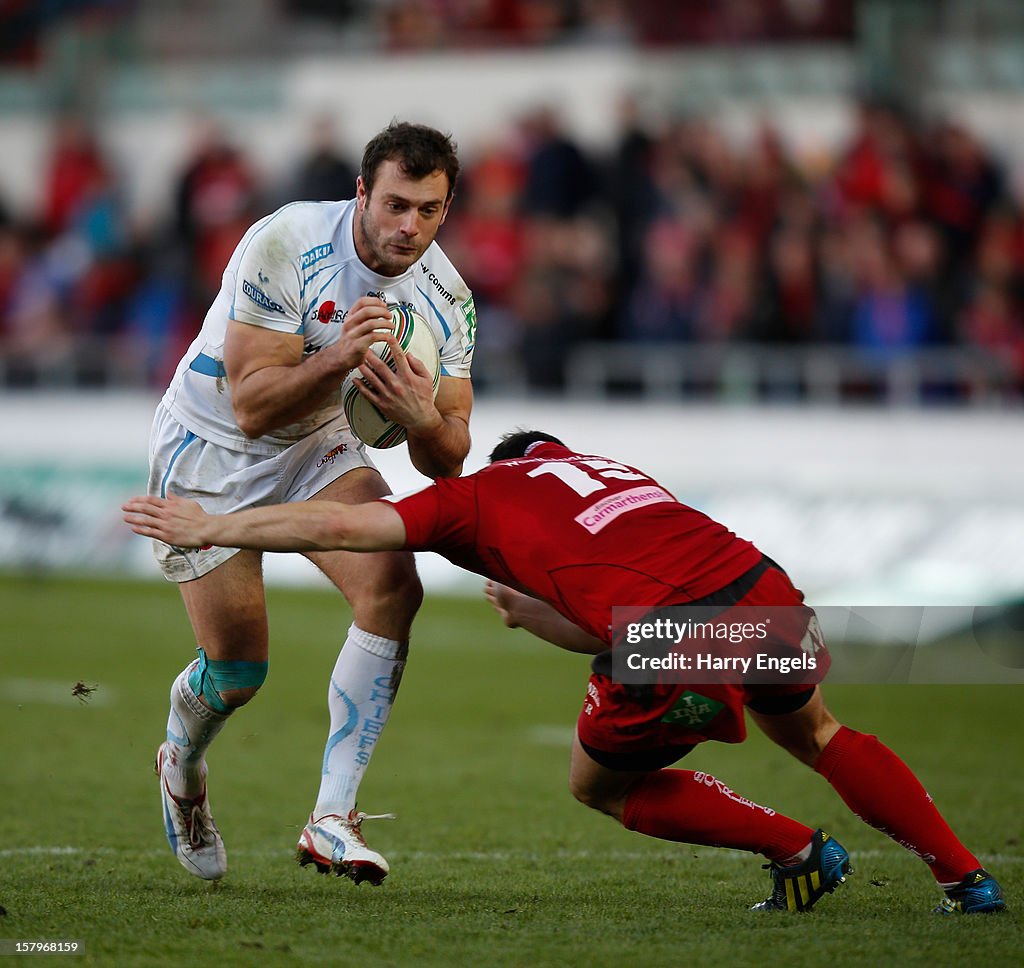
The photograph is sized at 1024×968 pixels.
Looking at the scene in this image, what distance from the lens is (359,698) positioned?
236 inches

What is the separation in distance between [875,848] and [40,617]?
964 cm

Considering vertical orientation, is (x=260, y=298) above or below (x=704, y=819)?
above

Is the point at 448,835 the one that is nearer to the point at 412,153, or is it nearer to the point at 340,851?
the point at 340,851

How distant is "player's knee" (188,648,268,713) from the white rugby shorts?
1.11 feet

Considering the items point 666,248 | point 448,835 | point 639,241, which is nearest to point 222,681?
point 448,835

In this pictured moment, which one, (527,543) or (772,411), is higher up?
(527,543)

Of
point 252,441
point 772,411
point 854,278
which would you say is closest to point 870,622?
point 772,411

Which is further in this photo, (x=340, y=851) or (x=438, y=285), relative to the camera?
(x=438, y=285)

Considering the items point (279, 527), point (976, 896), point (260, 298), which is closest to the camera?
point (279, 527)

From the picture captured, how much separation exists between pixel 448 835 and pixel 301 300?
2.54 meters

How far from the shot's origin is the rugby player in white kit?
575 cm

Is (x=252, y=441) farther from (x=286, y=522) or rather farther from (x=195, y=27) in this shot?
(x=195, y=27)

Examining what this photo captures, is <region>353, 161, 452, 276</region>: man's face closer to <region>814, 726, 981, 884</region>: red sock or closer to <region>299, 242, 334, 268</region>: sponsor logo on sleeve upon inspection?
<region>299, 242, 334, 268</region>: sponsor logo on sleeve

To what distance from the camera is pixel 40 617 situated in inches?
583
